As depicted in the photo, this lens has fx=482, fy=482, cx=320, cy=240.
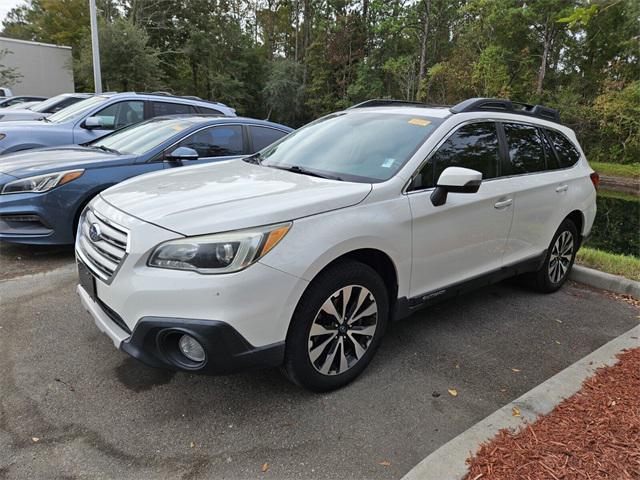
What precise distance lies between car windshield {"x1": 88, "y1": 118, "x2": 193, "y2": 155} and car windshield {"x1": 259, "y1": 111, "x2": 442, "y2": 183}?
6.67 feet

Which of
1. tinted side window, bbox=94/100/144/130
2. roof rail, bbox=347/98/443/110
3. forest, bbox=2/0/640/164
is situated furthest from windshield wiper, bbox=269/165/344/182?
forest, bbox=2/0/640/164

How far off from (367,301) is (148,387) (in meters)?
1.40

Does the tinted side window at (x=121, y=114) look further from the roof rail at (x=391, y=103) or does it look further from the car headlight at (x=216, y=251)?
the car headlight at (x=216, y=251)

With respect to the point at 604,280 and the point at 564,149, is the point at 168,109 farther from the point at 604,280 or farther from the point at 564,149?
the point at 604,280

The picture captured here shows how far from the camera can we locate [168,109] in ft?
26.5

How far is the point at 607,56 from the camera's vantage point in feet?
72.4

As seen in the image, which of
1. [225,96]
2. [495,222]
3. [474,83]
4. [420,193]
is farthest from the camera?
[225,96]

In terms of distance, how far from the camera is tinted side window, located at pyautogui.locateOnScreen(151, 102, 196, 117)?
7.95 metres

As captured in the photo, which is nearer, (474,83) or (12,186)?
(12,186)

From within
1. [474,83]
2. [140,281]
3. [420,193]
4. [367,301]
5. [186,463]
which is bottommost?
[186,463]

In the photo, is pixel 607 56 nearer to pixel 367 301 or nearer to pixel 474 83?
pixel 474 83

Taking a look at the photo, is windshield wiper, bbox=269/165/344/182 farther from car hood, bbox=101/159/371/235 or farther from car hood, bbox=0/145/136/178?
car hood, bbox=0/145/136/178

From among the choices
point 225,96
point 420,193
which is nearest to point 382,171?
point 420,193

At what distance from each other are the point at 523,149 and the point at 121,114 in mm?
6239
